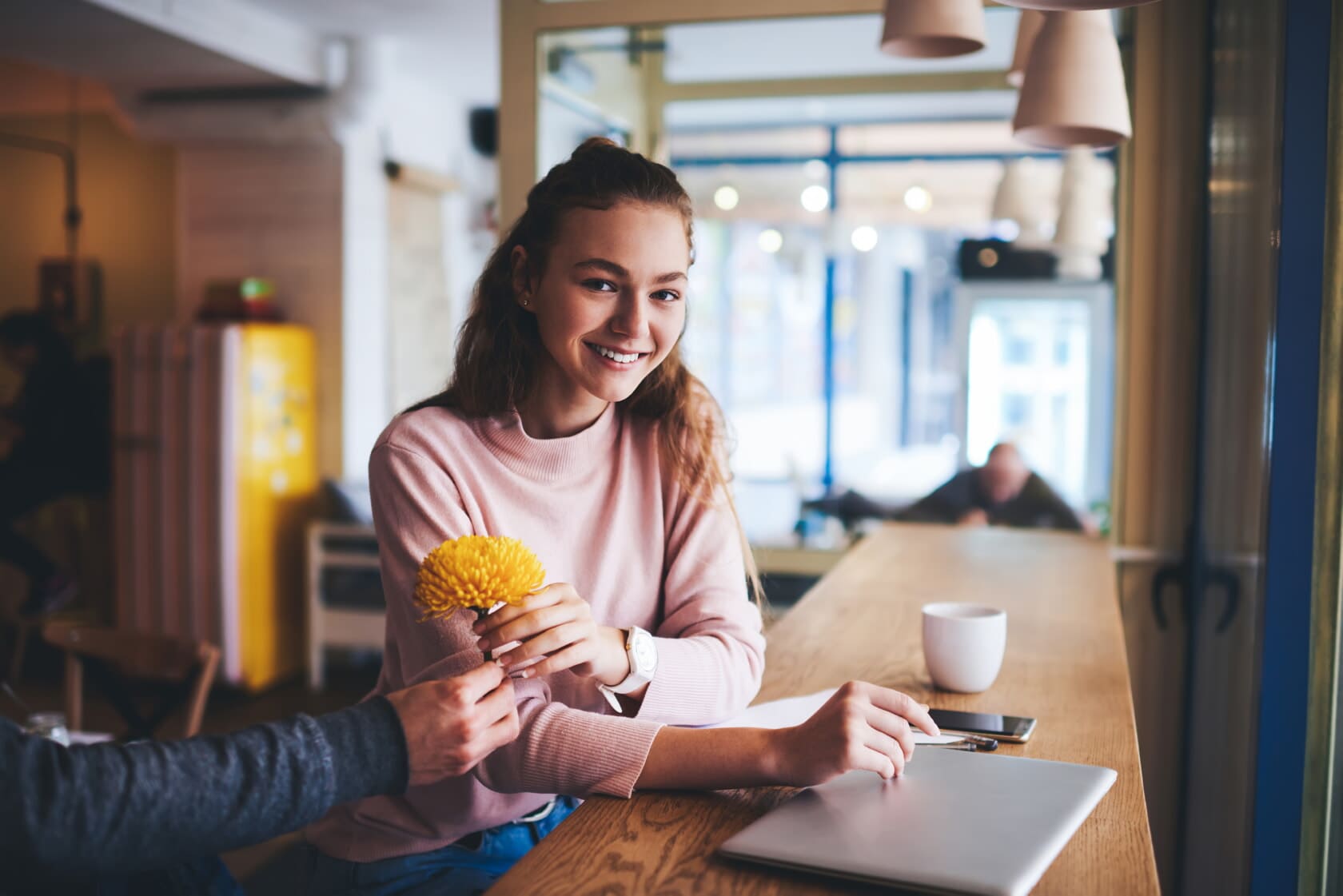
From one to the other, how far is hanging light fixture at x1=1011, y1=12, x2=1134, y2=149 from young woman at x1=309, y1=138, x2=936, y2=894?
80cm

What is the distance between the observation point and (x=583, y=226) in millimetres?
1329

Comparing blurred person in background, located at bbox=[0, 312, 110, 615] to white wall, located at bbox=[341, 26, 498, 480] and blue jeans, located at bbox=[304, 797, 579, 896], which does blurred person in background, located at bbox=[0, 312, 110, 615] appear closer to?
white wall, located at bbox=[341, 26, 498, 480]

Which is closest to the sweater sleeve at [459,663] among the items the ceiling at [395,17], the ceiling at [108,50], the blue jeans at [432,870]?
the blue jeans at [432,870]

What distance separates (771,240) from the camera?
758cm

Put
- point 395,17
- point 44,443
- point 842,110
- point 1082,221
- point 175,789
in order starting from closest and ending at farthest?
point 175,789 → point 1082,221 → point 395,17 → point 842,110 → point 44,443

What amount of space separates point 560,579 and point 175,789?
613 millimetres

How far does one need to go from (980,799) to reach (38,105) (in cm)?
671

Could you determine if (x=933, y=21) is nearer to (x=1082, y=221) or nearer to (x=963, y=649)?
(x=963, y=649)

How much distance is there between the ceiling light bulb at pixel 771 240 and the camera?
757 cm

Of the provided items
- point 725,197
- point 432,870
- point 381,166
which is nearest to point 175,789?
point 432,870

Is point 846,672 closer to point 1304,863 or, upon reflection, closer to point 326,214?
point 1304,863

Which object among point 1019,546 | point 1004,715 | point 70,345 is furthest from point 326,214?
point 1004,715

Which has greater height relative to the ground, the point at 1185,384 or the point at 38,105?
the point at 38,105

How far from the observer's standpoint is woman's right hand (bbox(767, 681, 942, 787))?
100cm
